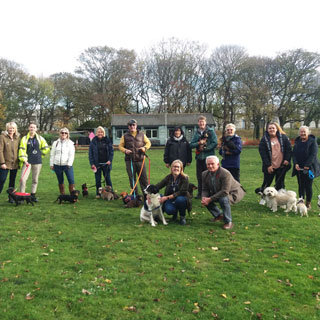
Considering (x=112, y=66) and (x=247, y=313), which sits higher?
(x=112, y=66)

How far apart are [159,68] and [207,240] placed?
4360cm

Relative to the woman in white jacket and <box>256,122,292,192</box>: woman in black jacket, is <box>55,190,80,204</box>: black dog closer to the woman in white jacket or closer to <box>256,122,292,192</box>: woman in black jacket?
the woman in white jacket

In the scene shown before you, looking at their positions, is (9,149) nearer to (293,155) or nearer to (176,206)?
(176,206)

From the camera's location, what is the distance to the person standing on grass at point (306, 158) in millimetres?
6629

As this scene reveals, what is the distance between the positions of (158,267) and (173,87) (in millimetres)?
43361

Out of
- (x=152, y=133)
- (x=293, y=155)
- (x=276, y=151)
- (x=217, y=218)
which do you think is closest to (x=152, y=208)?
(x=217, y=218)

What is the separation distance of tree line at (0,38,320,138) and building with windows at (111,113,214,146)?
15.5ft

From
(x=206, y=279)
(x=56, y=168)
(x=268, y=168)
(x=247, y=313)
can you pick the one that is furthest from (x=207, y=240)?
(x=56, y=168)

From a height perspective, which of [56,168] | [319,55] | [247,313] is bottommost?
[247,313]

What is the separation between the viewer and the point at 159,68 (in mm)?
46031

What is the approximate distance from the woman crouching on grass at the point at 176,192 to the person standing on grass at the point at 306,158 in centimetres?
272

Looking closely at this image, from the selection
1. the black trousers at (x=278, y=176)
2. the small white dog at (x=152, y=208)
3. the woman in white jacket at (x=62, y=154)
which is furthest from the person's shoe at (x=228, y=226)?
the woman in white jacket at (x=62, y=154)

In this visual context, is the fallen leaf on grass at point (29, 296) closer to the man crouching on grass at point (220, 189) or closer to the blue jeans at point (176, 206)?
the blue jeans at point (176, 206)

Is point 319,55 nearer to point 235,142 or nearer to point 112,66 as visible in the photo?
point 112,66
